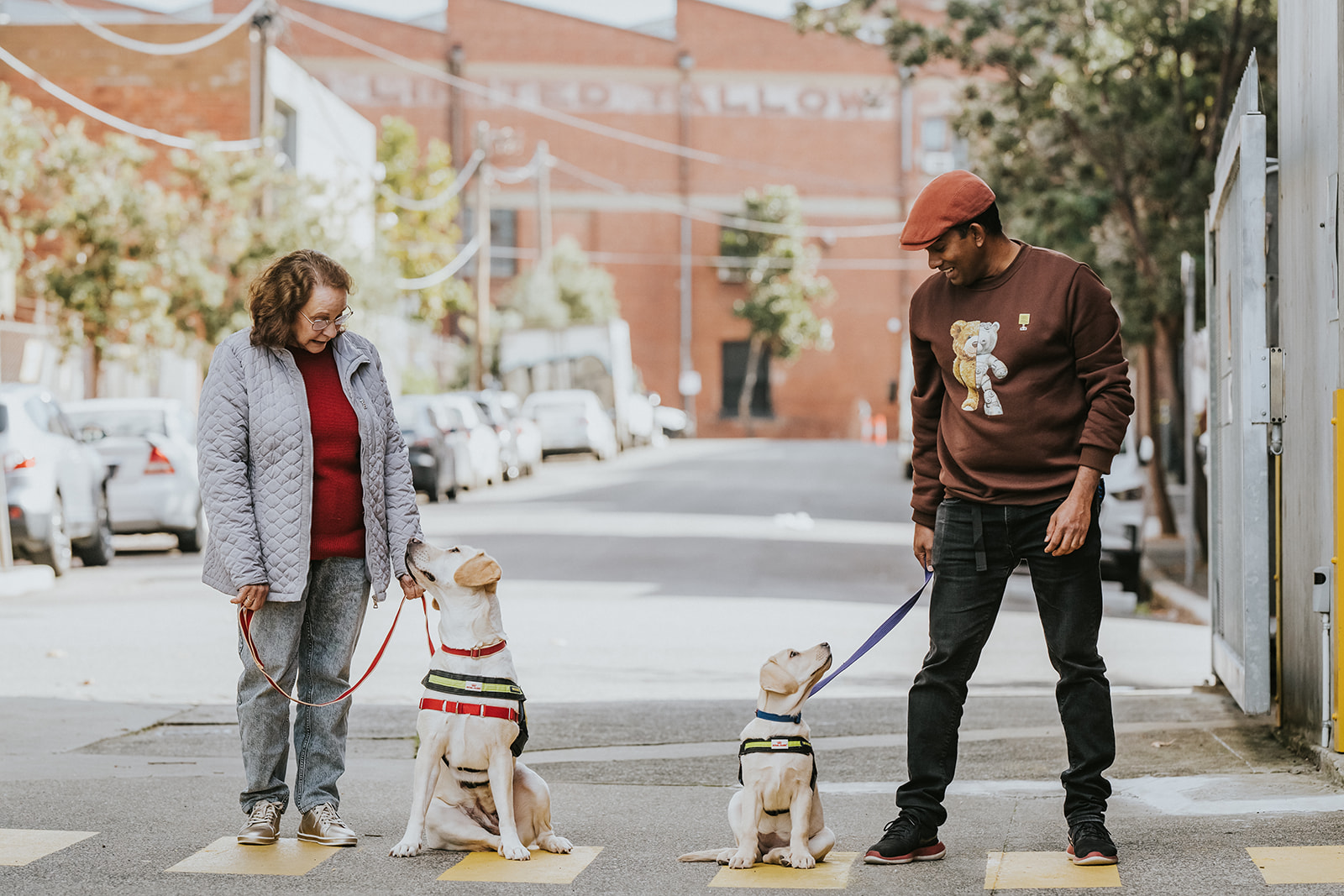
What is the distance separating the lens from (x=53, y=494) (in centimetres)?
1484

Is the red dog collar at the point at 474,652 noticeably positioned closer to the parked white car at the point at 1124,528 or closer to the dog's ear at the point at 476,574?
the dog's ear at the point at 476,574

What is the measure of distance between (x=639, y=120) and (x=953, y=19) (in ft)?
146

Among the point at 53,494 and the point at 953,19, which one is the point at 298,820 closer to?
the point at 53,494

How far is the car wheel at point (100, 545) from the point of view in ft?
53.1

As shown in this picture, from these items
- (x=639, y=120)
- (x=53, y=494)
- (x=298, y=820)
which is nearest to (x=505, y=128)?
(x=639, y=120)

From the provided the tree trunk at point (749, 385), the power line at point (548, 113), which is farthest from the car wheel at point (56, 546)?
the power line at point (548, 113)

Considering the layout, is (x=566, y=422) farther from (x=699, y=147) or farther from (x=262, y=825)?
(x=262, y=825)

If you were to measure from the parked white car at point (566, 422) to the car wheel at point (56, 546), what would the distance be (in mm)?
22039

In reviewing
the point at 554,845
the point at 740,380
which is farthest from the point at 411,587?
the point at 740,380

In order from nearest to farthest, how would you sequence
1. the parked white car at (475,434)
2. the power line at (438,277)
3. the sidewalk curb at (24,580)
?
the sidewalk curb at (24,580) < the parked white car at (475,434) < the power line at (438,277)

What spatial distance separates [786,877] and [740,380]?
192ft

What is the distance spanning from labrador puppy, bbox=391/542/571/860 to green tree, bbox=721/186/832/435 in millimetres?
55837

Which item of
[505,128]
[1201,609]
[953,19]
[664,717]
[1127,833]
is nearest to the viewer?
[1127,833]

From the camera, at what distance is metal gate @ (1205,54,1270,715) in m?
6.86
